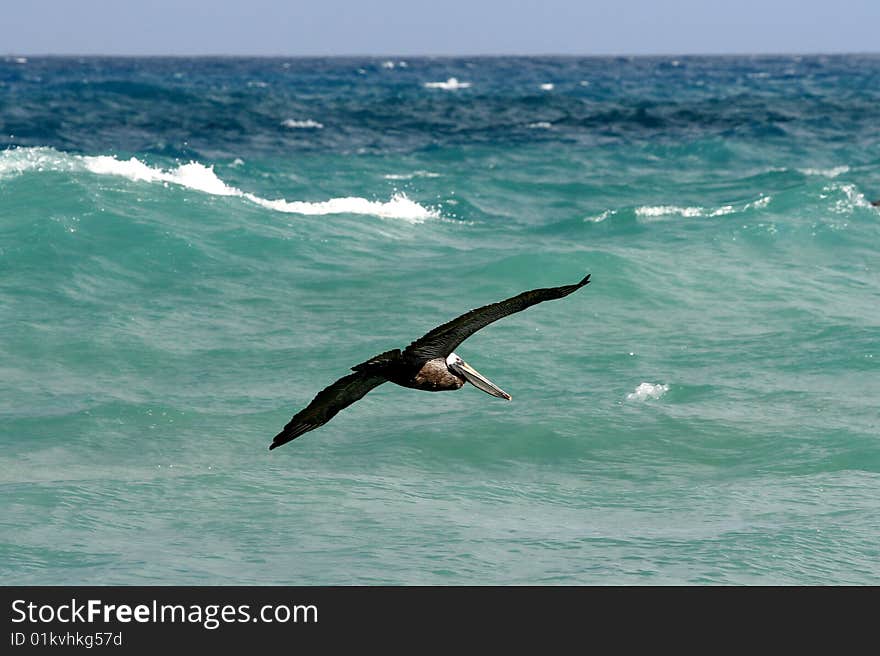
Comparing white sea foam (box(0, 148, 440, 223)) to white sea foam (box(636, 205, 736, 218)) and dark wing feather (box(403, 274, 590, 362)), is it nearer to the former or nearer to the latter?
white sea foam (box(636, 205, 736, 218))

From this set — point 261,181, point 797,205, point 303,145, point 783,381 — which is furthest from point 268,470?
point 303,145

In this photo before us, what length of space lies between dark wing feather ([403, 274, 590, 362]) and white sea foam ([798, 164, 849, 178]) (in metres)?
34.1

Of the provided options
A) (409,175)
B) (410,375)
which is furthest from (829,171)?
(410,375)

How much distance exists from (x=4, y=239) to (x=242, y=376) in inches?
354

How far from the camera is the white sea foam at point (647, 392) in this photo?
18.6 meters

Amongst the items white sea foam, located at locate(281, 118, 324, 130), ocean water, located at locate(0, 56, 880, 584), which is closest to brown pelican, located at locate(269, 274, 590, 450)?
ocean water, located at locate(0, 56, 880, 584)

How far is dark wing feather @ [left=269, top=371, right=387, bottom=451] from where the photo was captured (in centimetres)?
950

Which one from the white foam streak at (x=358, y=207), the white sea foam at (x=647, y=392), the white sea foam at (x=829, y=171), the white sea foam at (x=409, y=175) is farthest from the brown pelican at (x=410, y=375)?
the white sea foam at (x=829, y=171)

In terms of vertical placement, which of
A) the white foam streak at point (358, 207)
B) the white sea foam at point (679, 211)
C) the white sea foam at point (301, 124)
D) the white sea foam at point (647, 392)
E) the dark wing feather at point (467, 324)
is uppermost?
the white sea foam at point (301, 124)

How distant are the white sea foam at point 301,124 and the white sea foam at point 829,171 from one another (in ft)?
70.2

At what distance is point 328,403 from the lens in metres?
9.59

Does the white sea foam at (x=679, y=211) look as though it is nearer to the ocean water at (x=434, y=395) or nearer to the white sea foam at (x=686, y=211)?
the white sea foam at (x=686, y=211)
